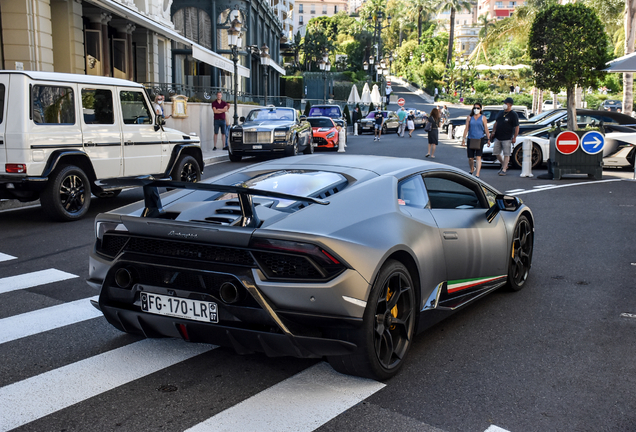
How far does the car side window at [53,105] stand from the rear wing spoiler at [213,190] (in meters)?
5.61

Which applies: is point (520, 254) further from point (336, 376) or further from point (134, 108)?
point (134, 108)

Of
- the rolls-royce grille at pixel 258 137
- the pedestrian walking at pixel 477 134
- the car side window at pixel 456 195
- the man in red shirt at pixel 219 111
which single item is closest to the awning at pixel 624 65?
the pedestrian walking at pixel 477 134

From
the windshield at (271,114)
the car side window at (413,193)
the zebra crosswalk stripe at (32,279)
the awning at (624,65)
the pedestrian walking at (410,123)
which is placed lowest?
the zebra crosswalk stripe at (32,279)

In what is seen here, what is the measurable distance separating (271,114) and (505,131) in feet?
30.0

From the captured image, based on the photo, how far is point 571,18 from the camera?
21.8 meters

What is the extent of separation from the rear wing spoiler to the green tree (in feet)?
64.6

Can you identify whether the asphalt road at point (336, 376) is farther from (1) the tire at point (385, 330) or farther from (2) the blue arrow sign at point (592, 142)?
(2) the blue arrow sign at point (592, 142)

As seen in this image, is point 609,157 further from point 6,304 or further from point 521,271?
point 6,304

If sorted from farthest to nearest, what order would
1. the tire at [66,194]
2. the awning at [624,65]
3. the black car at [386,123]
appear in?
the black car at [386,123] < the awning at [624,65] < the tire at [66,194]

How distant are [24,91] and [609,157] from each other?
15.4m

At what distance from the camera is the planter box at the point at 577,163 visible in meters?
16.2

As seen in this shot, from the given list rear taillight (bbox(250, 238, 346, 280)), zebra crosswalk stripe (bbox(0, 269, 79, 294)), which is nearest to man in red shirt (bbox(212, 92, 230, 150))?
zebra crosswalk stripe (bbox(0, 269, 79, 294))

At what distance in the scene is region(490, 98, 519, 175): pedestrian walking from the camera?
52.8 ft

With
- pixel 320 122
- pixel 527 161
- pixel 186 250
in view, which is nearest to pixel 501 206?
pixel 186 250
